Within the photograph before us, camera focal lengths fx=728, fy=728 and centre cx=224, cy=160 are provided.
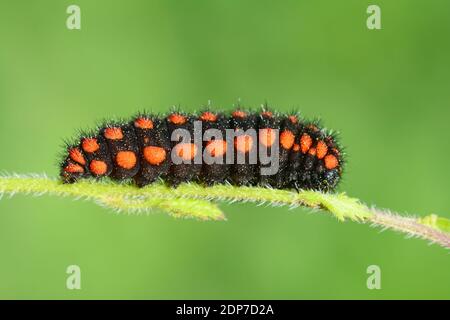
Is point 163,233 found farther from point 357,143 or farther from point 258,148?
point 258,148

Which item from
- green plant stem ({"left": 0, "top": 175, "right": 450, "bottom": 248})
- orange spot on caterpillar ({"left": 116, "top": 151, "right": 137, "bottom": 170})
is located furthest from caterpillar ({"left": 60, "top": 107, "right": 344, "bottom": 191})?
green plant stem ({"left": 0, "top": 175, "right": 450, "bottom": 248})

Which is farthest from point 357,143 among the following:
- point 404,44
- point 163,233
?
point 163,233

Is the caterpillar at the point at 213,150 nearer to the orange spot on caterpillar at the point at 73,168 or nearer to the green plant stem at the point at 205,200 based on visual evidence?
the orange spot on caterpillar at the point at 73,168

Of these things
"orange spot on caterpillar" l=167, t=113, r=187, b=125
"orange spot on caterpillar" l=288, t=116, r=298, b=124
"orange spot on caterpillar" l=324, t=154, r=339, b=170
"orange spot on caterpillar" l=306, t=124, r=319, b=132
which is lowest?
"orange spot on caterpillar" l=324, t=154, r=339, b=170

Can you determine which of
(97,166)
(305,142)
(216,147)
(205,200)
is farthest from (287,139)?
(205,200)

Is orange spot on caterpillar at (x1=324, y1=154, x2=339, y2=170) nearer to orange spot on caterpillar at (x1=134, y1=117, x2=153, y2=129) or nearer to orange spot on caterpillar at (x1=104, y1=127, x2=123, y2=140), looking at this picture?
orange spot on caterpillar at (x1=134, y1=117, x2=153, y2=129)

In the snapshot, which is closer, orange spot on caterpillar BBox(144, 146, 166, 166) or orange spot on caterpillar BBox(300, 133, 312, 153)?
orange spot on caterpillar BBox(144, 146, 166, 166)
